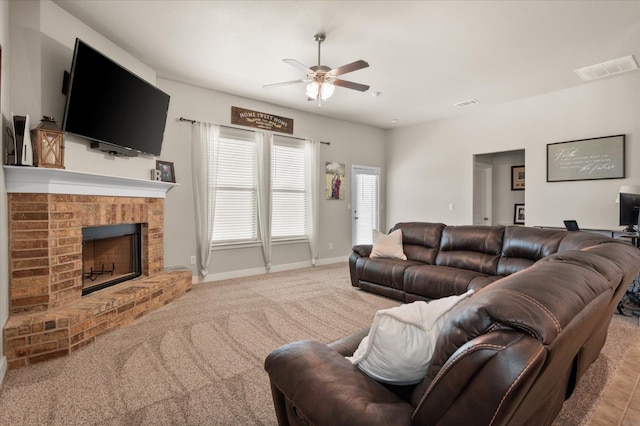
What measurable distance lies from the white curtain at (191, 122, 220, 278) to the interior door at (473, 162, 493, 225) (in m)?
4.79

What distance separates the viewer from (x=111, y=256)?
3.78 meters

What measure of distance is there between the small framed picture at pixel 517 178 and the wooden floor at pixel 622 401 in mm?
5018

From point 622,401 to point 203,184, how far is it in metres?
4.82

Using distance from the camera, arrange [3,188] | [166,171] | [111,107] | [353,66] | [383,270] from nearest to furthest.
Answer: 1. [3,188]
2. [353,66]
3. [111,107]
4. [383,270]
5. [166,171]

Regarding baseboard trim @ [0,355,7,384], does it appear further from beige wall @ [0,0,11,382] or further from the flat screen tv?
the flat screen tv

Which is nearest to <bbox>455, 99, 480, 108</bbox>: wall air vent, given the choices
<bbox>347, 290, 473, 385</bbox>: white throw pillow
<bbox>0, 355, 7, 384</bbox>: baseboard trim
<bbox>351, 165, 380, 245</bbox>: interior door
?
<bbox>351, 165, 380, 245</bbox>: interior door

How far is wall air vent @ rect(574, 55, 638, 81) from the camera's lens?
3904mm

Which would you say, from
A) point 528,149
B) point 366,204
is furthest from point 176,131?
point 528,149

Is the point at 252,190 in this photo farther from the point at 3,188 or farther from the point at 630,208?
the point at 630,208

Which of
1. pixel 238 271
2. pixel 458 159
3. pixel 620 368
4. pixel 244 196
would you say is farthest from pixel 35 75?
pixel 458 159

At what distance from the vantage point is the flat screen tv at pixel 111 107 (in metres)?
2.88

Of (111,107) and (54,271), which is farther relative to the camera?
(111,107)

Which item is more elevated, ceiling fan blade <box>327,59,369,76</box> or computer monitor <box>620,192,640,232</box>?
ceiling fan blade <box>327,59,369,76</box>

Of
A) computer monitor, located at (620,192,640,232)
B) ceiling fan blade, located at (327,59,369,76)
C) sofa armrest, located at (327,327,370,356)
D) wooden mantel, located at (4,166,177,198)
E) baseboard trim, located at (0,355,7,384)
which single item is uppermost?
ceiling fan blade, located at (327,59,369,76)
